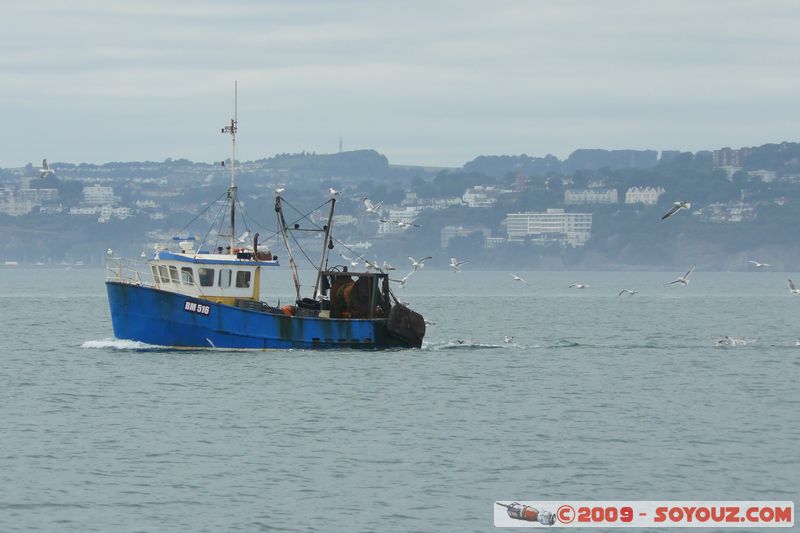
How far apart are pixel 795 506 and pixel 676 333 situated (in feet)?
178

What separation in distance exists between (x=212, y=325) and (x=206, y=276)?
2066 mm

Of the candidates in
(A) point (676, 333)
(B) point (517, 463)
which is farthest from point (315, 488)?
(A) point (676, 333)

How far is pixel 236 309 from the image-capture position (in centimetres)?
5738

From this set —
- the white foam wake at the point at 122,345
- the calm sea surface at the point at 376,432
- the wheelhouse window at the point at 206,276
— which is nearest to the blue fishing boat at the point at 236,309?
the wheelhouse window at the point at 206,276

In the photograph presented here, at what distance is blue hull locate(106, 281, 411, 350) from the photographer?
188ft

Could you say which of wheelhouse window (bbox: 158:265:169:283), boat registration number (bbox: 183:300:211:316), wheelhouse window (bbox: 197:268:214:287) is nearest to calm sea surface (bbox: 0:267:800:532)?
boat registration number (bbox: 183:300:211:316)

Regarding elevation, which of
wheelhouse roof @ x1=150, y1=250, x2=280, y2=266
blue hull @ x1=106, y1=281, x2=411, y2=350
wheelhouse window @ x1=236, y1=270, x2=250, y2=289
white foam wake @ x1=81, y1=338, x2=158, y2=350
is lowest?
white foam wake @ x1=81, y1=338, x2=158, y2=350

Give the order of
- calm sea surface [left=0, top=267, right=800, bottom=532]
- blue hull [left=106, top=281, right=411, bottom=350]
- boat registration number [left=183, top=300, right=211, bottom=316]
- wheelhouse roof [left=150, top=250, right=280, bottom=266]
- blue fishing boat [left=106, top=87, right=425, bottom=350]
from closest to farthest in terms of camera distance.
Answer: calm sea surface [left=0, top=267, right=800, bottom=532]
boat registration number [left=183, top=300, right=211, bottom=316]
blue hull [left=106, top=281, right=411, bottom=350]
blue fishing boat [left=106, top=87, right=425, bottom=350]
wheelhouse roof [left=150, top=250, right=280, bottom=266]

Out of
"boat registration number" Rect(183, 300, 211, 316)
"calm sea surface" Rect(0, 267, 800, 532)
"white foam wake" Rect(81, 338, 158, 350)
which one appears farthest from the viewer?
"white foam wake" Rect(81, 338, 158, 350)

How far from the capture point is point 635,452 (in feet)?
129

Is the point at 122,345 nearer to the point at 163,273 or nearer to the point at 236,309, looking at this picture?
the point at 163,273

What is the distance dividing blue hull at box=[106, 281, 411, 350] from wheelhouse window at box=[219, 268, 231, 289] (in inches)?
61.8

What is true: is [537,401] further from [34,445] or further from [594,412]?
[34,445]

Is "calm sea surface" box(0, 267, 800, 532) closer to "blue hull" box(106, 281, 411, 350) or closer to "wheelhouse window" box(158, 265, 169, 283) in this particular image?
"blue hull" box(106, 281, 411, 350)
